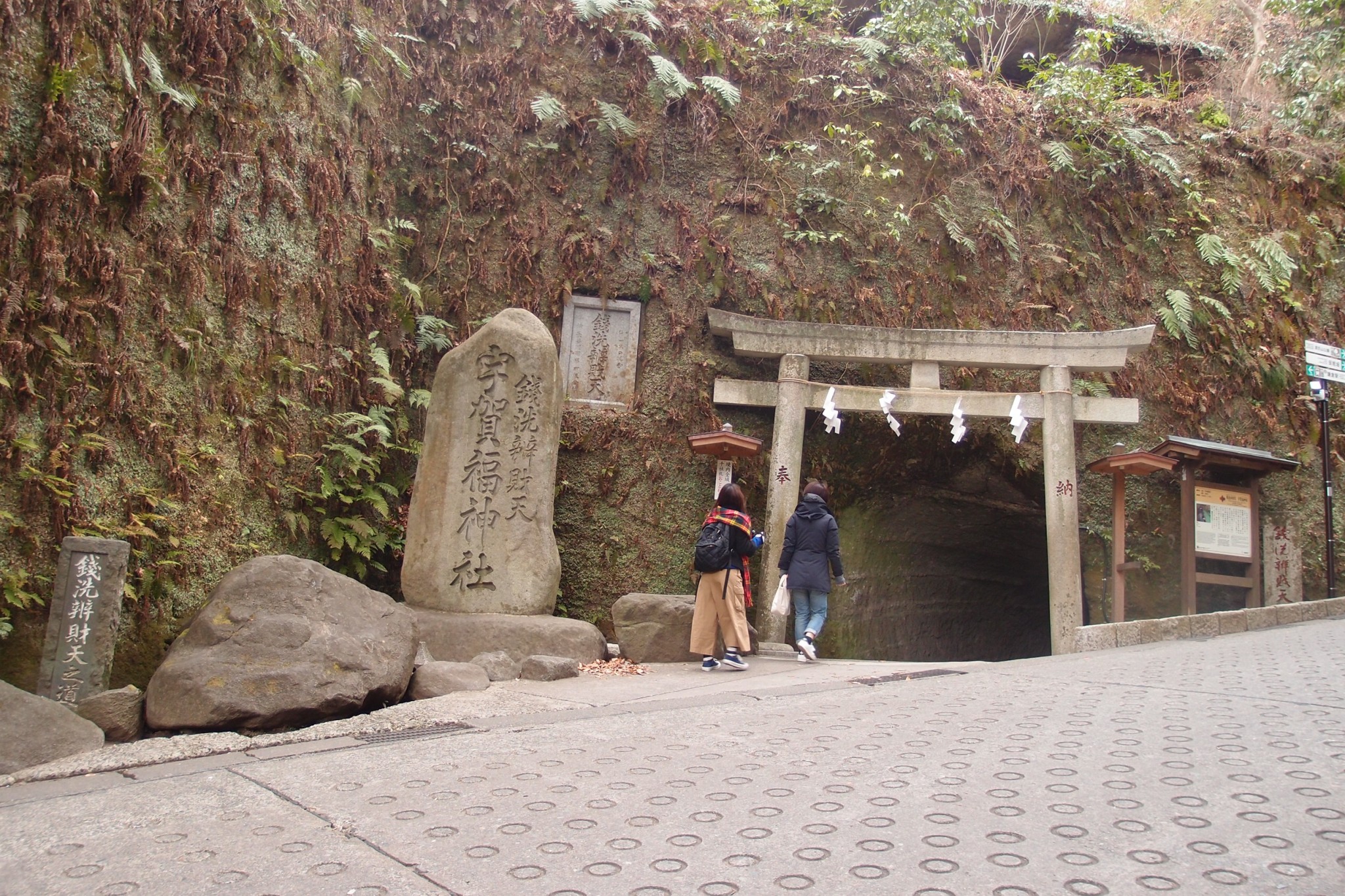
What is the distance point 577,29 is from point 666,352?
457cm

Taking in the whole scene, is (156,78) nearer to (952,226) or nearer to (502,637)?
(502,637)

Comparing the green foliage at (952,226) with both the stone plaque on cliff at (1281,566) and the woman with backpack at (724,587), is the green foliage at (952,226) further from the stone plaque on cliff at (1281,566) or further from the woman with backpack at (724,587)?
the woman with backpack at (724,587)

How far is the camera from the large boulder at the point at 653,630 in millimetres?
7852

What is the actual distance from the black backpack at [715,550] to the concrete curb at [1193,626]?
3.69 metres

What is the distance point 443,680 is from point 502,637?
132cm

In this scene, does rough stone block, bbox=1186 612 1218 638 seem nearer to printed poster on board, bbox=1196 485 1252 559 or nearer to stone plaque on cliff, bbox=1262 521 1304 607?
printed poster on board, bbox=1196 485 1252 559

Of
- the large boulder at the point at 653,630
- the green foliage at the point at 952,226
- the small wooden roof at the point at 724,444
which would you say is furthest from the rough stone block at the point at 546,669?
the green foliage at the point at 952,226

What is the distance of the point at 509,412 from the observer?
8359 millimetres

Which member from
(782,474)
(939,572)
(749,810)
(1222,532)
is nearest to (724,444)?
(782,474)

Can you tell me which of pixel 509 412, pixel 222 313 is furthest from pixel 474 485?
pixel 222 313

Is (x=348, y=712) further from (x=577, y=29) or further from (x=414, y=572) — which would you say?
(x=577, y=29)

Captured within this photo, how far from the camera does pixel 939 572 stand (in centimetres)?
1377

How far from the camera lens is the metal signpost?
11008 millimetres

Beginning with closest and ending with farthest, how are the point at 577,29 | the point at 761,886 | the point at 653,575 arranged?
the point at 761,886
the point at 653,575
the point at 577,29
